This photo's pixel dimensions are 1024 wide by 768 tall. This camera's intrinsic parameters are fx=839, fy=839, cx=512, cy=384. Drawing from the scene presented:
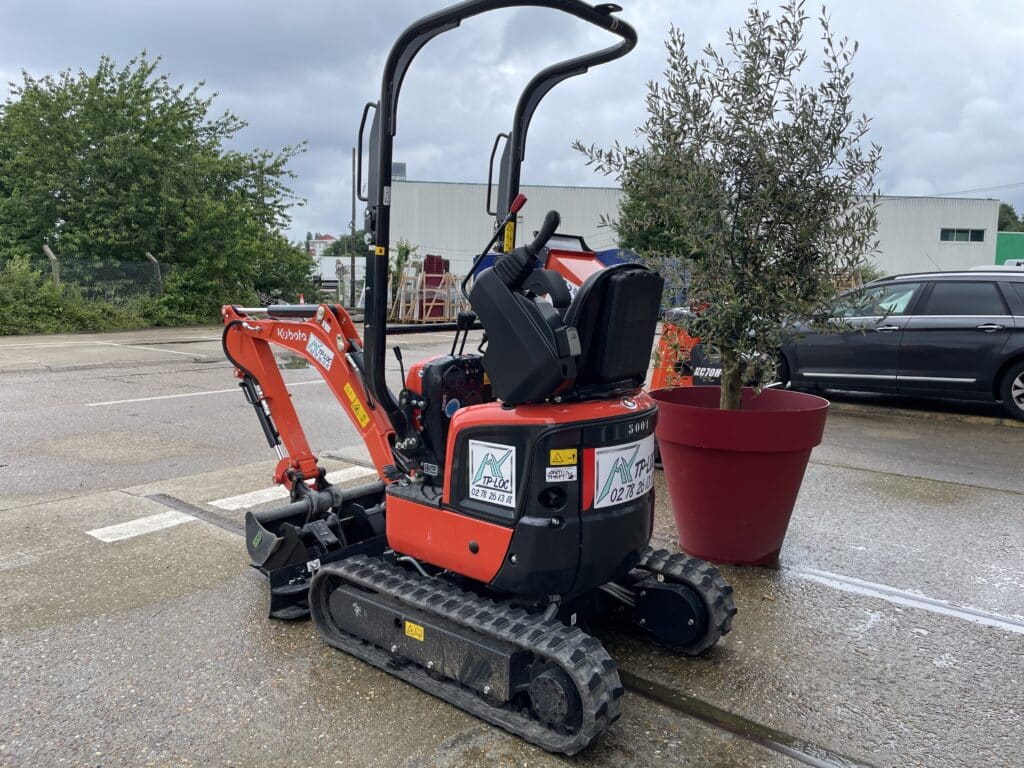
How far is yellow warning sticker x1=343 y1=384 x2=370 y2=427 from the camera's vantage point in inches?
153

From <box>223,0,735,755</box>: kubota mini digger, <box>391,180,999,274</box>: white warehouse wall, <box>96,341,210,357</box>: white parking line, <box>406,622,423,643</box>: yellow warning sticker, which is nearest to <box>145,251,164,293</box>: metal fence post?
<box>96,341,210,357</box>: white parking line

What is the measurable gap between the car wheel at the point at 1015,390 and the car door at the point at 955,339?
6.4 inches

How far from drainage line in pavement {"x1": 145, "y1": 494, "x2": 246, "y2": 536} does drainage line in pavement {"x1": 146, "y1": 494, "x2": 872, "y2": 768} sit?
2766mm

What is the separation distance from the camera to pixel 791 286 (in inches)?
174

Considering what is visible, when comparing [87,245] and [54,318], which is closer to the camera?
[54,318]

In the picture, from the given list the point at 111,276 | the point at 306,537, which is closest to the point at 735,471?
the point at 306,537

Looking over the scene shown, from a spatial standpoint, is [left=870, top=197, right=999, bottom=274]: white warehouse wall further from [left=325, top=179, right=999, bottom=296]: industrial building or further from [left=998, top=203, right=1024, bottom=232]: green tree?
[left=998, top=203, right=1024, bottom=232]: green tree

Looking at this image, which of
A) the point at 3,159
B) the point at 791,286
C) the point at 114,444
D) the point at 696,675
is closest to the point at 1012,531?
the point at 791,286

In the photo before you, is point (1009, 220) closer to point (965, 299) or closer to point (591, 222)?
point (591, 222)

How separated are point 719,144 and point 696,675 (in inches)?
105

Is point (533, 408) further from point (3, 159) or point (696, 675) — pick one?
point (3, 159)

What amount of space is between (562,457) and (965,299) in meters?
8.08

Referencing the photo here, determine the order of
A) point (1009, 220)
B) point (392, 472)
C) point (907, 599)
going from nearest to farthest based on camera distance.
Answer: point (392, 472) → point (907, 599) → point (1009, 220)

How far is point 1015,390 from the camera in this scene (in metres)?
8.96
